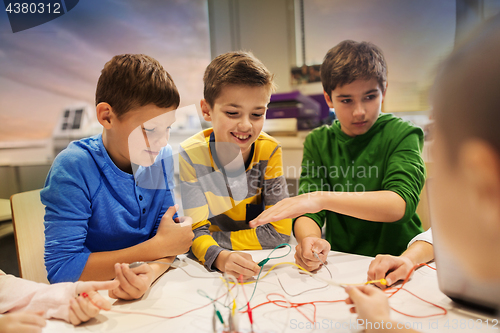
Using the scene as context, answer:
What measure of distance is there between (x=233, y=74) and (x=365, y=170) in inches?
20.3

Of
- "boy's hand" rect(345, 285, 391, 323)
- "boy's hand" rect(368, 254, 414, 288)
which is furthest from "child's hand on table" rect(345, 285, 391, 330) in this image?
"boy's hand" rect(368, 254, 414, 288)

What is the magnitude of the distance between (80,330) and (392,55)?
1.05 metres

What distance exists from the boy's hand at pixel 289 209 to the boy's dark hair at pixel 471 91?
378mm

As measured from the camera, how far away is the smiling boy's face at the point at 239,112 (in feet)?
2.52

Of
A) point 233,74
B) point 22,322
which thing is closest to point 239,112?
point 233,74

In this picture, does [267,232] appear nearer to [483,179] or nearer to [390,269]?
[390,269]

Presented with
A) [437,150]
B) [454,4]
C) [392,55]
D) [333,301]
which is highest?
[454,4]

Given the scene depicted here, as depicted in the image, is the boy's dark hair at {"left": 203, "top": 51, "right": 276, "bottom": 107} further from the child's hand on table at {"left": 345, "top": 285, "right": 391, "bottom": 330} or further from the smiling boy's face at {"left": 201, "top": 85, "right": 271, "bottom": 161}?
the child's hand on table at {"left": 345, "top": 285, "right": 391, "bottom": 330}

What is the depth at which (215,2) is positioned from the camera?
1.02m

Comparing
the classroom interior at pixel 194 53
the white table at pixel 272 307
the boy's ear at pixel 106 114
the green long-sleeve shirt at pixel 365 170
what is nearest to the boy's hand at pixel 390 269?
the white table at pixel 272 307

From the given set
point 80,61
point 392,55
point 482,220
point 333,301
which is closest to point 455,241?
point 482,220

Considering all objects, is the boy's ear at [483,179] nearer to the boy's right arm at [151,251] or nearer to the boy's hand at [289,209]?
the boy's hand at [289,209]

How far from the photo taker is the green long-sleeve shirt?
0.85m

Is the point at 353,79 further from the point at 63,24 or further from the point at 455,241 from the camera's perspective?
the point at 63,24
